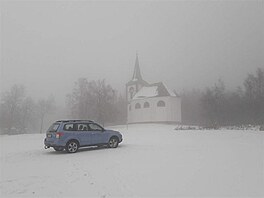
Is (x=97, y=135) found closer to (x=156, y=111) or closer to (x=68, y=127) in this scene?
(x=68, y=127)

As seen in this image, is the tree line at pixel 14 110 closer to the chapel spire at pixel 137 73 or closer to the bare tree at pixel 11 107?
the bare tree at pixel 11 107

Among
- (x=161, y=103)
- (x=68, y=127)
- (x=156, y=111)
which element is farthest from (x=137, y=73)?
(x=68, y=127)

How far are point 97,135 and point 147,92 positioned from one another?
5672 centimetres

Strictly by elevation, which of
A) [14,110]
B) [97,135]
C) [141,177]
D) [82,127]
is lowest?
[141,177]

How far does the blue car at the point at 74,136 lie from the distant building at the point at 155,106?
51012mm

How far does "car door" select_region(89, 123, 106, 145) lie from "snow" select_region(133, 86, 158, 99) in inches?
2103

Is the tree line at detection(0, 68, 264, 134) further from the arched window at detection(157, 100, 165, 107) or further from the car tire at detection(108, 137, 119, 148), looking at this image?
the car tire at detection(108, 137, 119, 148)

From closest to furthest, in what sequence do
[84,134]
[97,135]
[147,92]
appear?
[84,134]
[97,135]
[147,92]

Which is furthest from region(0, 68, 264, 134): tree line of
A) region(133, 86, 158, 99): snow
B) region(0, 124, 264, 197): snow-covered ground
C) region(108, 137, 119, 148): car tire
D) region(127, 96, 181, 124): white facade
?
region(0, 124, 264, 197): snow-covered ground

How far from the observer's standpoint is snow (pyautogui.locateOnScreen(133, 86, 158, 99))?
68.1m

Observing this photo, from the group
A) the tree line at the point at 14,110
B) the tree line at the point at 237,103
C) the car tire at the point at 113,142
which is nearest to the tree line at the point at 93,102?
the tree line at the point at 14,110

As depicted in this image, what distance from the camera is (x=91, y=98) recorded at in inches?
2085

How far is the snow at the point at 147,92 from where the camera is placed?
68125 mm

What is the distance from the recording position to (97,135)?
45.7 feet
